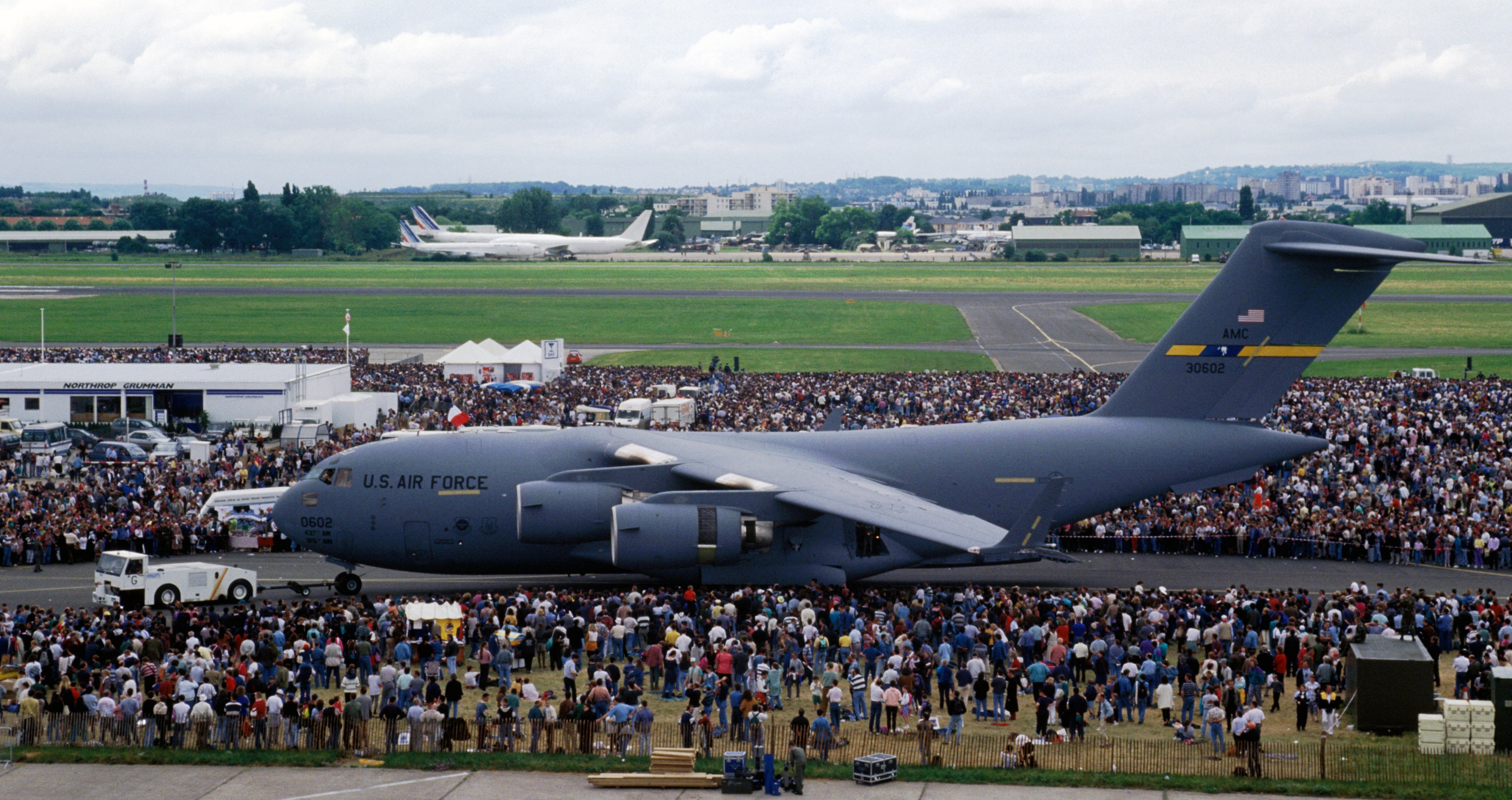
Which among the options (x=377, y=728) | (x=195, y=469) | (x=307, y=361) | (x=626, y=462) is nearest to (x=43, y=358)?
(x=307, y=361)

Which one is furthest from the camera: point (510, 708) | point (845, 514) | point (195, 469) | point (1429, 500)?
point (195, 469)

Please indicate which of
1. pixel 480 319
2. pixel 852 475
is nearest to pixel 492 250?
pixel 480 319

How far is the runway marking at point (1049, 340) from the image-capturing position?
2976 inches

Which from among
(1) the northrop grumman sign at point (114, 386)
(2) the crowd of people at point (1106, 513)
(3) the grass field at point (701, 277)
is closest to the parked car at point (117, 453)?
(2) the crowd of people at point (1106, 513)

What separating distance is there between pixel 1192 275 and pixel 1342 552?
400 feet

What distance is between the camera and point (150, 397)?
56.1m

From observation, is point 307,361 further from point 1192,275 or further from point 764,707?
point 1192,275

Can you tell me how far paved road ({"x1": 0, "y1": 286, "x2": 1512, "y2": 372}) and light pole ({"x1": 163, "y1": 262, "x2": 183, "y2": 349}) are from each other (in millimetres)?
6636

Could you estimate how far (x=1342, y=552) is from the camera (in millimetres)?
34812

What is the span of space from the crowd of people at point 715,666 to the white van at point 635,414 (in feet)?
73.0

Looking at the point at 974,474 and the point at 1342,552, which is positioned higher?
the point at 974,474

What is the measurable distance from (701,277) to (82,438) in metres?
106

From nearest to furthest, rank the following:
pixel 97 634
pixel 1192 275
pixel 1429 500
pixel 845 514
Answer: pixel 97 634 < pixel 845 514 < pixel 1429 500 < pixel 1192 275

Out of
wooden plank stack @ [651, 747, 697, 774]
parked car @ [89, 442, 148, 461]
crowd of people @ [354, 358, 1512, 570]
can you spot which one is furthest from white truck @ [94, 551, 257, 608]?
parked car @ [89, 442, 148, 461]
